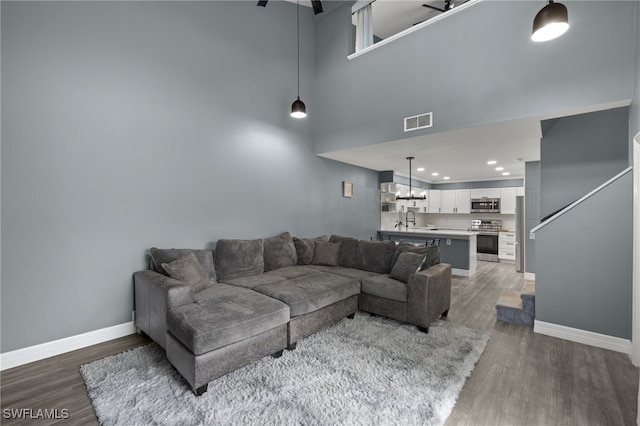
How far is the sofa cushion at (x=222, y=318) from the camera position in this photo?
6.72 ft

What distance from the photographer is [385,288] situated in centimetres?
337

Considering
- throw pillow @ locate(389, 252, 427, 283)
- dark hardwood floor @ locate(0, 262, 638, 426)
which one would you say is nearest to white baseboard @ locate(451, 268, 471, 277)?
dark hardwood floor @ locate(0, 262, 638, 426)

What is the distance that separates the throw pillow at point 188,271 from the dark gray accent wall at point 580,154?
4.98 metres

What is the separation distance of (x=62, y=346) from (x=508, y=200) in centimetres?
973

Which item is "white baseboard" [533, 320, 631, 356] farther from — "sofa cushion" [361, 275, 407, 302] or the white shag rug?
"sofa cushion" [361, 275, 407, 302]

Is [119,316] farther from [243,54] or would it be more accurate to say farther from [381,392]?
[243,54]

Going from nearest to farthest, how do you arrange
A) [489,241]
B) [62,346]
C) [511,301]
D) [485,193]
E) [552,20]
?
1. [552,20]
2. [62,346]
3. [511,301]
4. [489,241]
5. [485,193]

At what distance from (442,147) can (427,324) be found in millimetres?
2901

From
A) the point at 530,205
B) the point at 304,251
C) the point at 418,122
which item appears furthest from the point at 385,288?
the point at 530,205

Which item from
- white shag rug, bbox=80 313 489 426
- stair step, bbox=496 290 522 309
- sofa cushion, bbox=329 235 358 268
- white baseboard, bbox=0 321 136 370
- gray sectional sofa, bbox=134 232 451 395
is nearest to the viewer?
white shag rug, bbox=80 313 489 426

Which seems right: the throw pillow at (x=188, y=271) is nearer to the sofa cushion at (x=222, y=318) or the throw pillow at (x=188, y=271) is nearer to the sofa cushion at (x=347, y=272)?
the sofa cushion at (x=222, y=318)

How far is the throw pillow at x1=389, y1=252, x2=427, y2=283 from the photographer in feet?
10.9

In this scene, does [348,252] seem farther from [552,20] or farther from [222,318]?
[552,20]

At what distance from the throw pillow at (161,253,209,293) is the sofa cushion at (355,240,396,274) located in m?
2.14
